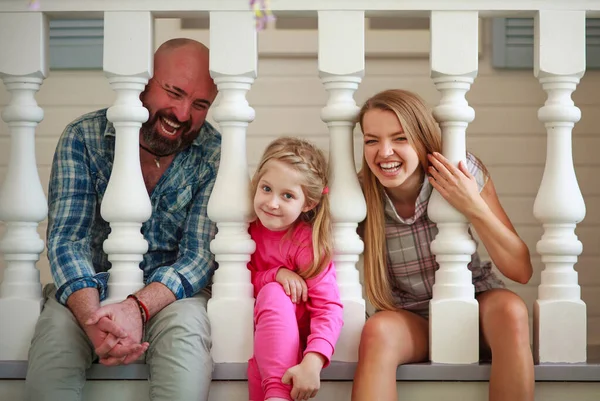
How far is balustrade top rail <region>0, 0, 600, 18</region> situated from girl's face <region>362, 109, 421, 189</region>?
23 cm

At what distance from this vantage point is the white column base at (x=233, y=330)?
202 centimetres

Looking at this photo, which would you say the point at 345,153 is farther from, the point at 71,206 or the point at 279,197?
the point at 71,206

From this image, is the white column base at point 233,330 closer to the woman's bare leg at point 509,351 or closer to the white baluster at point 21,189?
the white baluster at point 21,189

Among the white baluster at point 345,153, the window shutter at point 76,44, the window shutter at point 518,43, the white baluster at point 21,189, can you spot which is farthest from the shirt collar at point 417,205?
the window shutter at point 76,44

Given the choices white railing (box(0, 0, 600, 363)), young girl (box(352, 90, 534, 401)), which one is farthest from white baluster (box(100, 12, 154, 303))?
young girl (box(352, 90, 534, 401))

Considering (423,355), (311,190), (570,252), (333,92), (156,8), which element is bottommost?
(423,355)

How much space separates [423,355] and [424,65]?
153 cm

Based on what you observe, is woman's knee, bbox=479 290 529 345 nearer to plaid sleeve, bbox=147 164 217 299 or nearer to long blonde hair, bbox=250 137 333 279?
long blonde hair, bbox=250 137 333 279

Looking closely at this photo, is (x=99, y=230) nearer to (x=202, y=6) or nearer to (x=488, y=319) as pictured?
(x=202, y=6)

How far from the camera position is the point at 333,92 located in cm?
203

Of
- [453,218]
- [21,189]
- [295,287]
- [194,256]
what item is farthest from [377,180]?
[21,189]

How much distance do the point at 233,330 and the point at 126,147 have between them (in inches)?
18.2

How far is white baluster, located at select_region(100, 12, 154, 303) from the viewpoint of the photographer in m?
2.01

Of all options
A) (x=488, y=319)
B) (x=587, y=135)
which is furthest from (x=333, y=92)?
(x=587, y=135)
